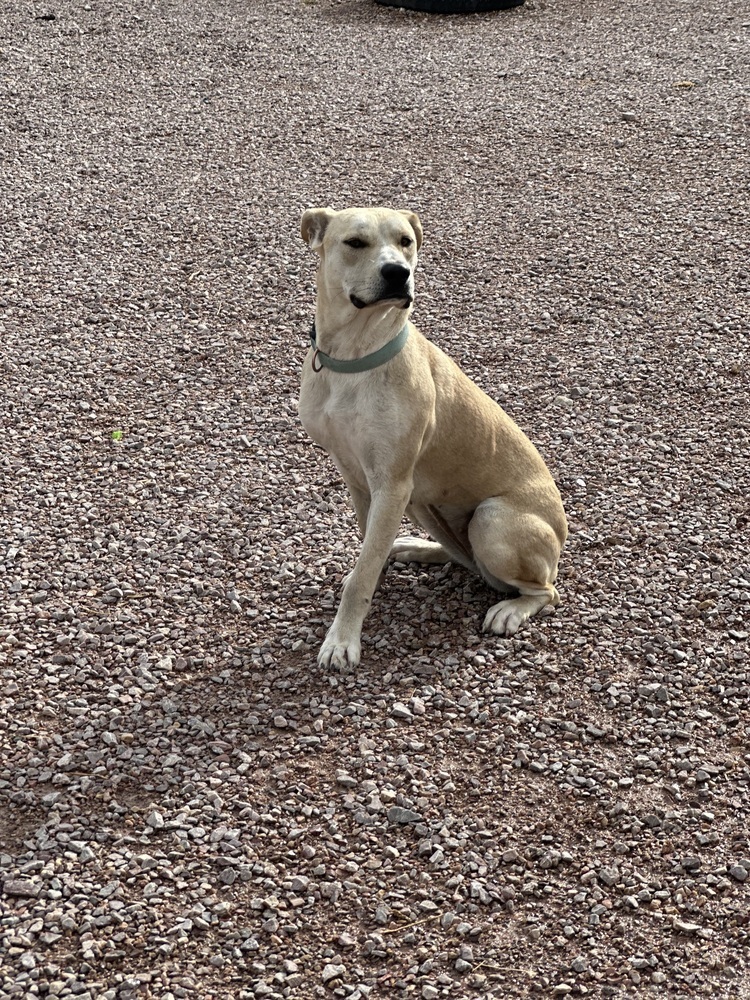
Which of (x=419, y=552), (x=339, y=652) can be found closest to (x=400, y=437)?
(x=339, y=652)

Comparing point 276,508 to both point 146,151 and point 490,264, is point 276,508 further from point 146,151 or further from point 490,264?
point 146,151

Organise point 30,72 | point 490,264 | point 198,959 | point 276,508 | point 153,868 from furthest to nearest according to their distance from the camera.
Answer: point 30,72
point 490,264
point 276,508
point 153,868
point 198,959

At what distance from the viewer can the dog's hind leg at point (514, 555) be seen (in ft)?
16.5

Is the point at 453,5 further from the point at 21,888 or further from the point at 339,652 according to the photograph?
the point at 21,888

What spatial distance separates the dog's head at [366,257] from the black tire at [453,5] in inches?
417

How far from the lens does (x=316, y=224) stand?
4.81m

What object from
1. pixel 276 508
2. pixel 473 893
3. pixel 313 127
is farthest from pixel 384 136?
pixel 473 893

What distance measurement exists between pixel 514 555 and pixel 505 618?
0.28 metres

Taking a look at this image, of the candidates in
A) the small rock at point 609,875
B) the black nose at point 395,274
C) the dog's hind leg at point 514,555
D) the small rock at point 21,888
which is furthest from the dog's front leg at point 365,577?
the small rock at point 21,888

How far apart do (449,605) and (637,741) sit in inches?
44.8

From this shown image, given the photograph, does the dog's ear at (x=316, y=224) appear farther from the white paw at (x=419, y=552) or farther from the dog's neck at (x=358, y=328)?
the white paw at (x=419, y=552)

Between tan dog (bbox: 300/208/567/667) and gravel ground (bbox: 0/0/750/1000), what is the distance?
0.90 ft

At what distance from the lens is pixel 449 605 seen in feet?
17.4

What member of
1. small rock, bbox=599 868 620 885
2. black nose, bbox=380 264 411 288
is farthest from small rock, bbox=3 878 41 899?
black nose, bbox=380 264 411 288
